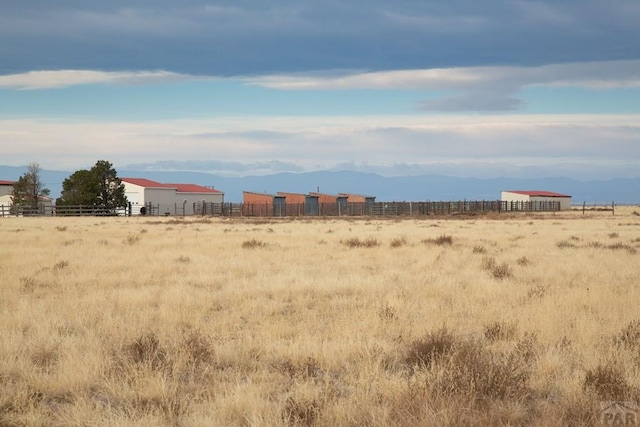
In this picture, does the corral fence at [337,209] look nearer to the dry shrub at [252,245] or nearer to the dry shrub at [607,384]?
the dry shrub at [252,245]

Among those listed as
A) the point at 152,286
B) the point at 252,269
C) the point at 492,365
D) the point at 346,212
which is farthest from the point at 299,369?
the point at 346,212

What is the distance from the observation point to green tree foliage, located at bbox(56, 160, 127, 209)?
79.1 meters

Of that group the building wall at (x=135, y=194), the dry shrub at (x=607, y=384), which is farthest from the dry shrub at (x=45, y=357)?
the building wall at (x=135, y=194)

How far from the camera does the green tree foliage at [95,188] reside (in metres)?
79.1

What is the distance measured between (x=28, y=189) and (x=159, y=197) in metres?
17.4

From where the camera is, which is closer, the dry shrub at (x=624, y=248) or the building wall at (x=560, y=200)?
the dry shrub at (x=624, y=248)

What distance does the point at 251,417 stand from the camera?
5.90 m

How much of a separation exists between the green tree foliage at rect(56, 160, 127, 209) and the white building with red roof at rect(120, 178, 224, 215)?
273 inches

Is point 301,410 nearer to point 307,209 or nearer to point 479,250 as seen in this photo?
point 479,250

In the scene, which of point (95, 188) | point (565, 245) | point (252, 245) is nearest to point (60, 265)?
point (252, 245)

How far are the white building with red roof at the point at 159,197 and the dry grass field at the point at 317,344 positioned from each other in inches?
2994

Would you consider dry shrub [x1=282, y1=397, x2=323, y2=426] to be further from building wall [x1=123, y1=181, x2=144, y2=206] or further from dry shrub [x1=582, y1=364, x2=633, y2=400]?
building wall [x1=123, y1=181, x2=144, y2=206]

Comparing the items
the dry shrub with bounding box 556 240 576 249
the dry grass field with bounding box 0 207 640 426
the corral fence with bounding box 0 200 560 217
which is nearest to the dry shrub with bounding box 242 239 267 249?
the dry grass field with bounding box 0 207 640 426

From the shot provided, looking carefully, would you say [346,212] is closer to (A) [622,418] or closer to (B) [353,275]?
(B) [353,275]
